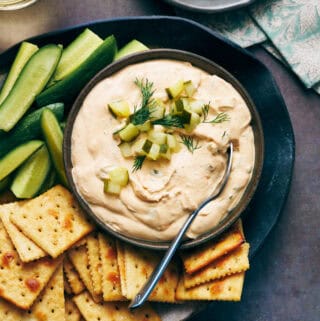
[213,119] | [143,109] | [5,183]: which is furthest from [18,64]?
[213,119]

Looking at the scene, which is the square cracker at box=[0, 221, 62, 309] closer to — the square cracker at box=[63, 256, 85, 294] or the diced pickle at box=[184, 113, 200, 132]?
the square cracker at box=[63, 256, 85, 294]

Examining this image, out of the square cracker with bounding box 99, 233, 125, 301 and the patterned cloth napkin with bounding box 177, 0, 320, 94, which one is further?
the patterned cloth napkin with bounding box 177, 0, 320, 94

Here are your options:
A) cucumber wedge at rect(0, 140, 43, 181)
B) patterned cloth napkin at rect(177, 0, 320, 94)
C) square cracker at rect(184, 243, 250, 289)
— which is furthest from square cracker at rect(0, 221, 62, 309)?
patterned cloth napkin at rect(177, 0, 320, 94)

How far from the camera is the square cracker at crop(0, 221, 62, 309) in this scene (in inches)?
96.5

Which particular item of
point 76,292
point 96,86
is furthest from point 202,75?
point 76,292

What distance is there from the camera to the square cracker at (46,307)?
8.16 feet

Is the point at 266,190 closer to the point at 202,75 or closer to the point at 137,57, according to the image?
the point at 202,75

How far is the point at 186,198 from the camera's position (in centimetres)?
234

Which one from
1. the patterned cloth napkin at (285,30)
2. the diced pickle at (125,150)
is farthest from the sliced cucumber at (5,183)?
the patterned cloth napkin at (285,30)

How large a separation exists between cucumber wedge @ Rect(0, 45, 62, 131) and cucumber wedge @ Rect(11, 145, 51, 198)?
16cm

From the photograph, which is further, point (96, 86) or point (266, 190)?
point (266, 190)

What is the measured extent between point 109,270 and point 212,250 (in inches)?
16.6

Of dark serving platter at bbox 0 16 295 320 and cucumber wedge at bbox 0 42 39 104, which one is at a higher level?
cucumber wedge at bbox 0 42 39 104

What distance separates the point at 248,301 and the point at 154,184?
0.82 m
